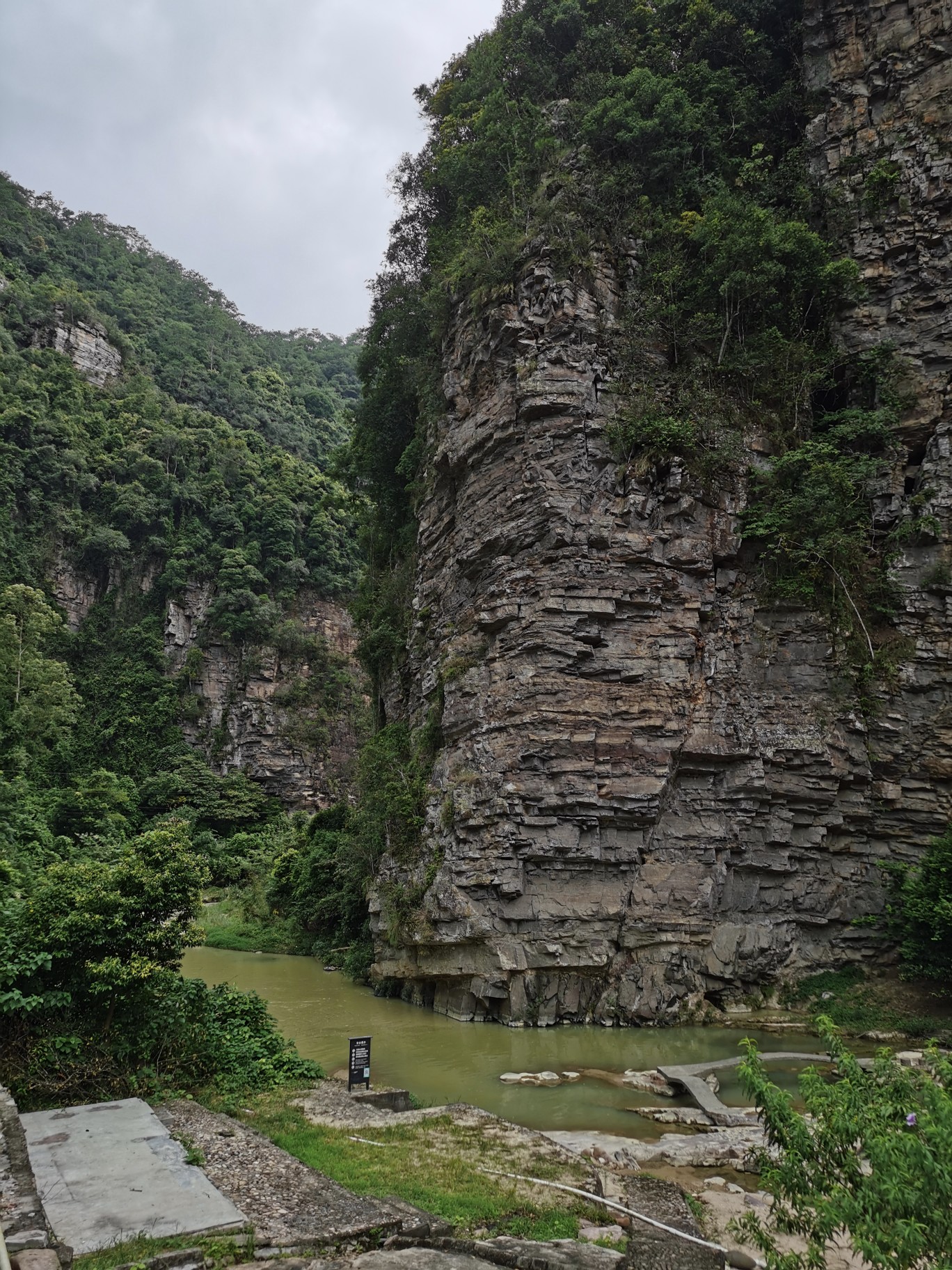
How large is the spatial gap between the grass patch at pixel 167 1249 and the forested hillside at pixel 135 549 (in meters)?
19.0

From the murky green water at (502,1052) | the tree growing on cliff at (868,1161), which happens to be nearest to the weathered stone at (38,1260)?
the tree growing on cliff at (868,1161)

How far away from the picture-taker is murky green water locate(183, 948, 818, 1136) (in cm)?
967

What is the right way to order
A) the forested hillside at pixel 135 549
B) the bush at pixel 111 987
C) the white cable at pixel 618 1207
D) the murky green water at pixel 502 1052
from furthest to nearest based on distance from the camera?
the forested hillside at pixel 135 549
the murky green water at pixel 502 1052
the bush at pixel 111 987
the white cable at pixel 618 1207

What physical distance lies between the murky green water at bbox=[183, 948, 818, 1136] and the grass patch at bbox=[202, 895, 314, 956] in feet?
21.8

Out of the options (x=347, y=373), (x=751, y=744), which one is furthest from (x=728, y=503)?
(x=347, y=373)

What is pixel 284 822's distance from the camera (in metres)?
39.4

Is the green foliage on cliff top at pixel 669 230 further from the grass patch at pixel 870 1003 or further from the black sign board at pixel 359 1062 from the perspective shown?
the black sign board at pixel 359 1062

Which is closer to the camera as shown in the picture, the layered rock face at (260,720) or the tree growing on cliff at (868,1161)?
the tree growing on cliff at (868,1161)

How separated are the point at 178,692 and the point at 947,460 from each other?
3888 centimetres

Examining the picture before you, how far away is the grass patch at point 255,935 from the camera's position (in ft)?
80.0

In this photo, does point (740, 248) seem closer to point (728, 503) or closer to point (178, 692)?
point (728, 503)

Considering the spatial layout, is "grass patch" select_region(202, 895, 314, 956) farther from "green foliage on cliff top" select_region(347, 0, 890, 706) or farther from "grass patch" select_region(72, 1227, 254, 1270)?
"grass patch" select_region(72, 1227, 254, 1270)

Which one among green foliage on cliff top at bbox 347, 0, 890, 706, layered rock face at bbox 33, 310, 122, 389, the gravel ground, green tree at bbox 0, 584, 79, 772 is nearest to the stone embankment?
the gravel ground

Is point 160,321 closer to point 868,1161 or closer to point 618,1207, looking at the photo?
point 618,1207
